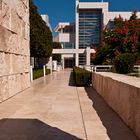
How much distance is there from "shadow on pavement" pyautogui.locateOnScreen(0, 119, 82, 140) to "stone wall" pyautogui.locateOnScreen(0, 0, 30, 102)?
3.07 metres

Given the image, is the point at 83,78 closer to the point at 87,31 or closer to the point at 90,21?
the point at 87,31

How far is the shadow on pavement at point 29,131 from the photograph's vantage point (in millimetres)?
4945

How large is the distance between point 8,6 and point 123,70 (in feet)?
30.0

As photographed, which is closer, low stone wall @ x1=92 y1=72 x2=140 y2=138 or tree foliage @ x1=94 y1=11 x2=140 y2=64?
low stone wall @ x1=92 y1=72 x2=140 y2=138

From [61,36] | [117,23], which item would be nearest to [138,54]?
[117,23]

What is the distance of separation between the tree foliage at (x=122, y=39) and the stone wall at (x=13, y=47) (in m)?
11.2

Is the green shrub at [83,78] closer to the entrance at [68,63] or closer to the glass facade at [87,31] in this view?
the glass facade at [87,31]

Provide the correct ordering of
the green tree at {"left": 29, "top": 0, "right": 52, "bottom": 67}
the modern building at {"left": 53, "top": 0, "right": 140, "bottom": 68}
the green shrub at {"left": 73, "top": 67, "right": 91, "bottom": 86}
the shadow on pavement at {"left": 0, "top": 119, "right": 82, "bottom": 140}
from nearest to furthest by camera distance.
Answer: the shadow on pavement at {"left": 0, "top": 119, "right": 82, "bottom": 140} → the green shrub at {"left": 73, "top": 67, "right": 91, "bottom": 86} → the green tree at {"left": 29, "top": 0, "right": 52, "bottom": 67} → the modern building at {"left": 53, "top": 0, "right": 140, "bottom": 68}

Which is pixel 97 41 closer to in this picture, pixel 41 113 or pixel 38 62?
pixel 38 62

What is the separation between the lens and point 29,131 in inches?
210

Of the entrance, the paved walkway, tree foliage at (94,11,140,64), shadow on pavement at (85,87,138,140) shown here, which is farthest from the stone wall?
the entrance

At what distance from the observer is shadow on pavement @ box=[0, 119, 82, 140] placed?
4945mm

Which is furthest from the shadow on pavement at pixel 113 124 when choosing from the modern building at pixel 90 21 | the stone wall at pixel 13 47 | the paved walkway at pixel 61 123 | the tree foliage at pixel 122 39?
the modern building at pixel 90 21

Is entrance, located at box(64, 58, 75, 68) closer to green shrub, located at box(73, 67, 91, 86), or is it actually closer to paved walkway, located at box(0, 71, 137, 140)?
green shrub, located at box(73, 67, 91, 86)
